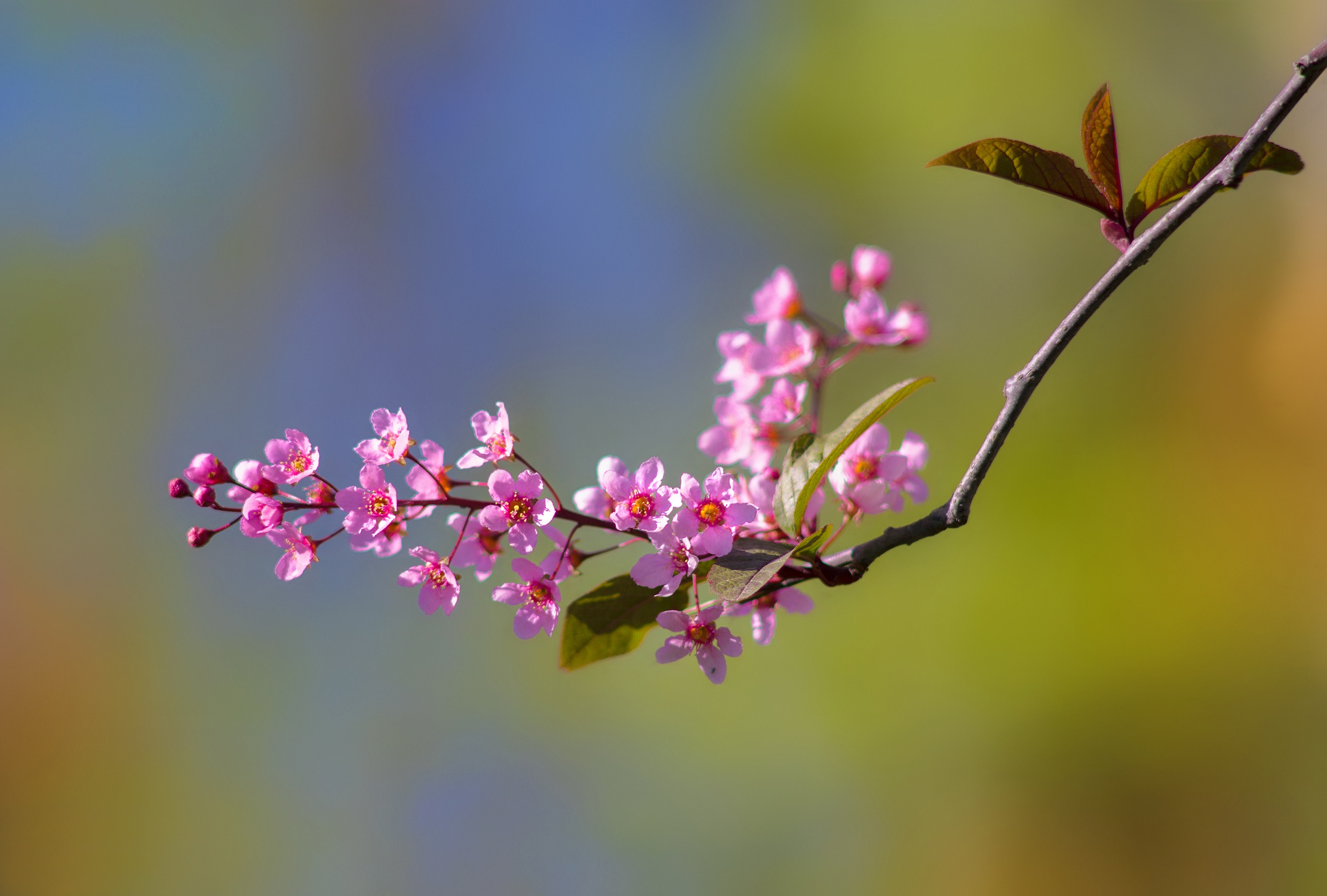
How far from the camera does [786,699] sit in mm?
5250

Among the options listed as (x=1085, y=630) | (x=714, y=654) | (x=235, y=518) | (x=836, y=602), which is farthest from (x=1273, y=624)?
(x=235, y=518)

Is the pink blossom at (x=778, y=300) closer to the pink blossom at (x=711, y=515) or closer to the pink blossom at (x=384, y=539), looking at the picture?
the pink blossom at (x=711, y=515)

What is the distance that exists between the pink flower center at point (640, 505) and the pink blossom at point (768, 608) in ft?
0.41

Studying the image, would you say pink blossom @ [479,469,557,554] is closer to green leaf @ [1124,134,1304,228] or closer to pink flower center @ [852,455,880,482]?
pink flower center @ [852,455,880,482]

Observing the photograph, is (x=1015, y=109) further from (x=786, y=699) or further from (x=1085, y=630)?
(x=786, y=699)

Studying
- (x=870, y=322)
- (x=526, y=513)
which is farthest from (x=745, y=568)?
(x=870, y=322)

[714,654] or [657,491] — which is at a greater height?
[657,491]

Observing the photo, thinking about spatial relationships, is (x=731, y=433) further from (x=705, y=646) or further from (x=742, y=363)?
(x=705, y=646)

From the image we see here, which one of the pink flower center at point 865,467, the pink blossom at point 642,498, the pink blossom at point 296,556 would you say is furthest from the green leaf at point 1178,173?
the pink blossom at point 296,556

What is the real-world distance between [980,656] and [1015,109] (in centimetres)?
343

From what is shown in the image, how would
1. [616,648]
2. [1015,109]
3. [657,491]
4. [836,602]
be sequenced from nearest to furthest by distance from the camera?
1. [657,491]
2. [616,648]
3. [836,602]
4. [1015,109]

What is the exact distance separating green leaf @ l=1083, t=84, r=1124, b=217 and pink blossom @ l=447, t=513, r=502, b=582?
598 mm

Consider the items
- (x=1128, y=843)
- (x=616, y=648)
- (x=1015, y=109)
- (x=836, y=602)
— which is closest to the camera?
(x=616, y=648)

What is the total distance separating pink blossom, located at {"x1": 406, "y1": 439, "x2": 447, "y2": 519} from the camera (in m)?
0.82
